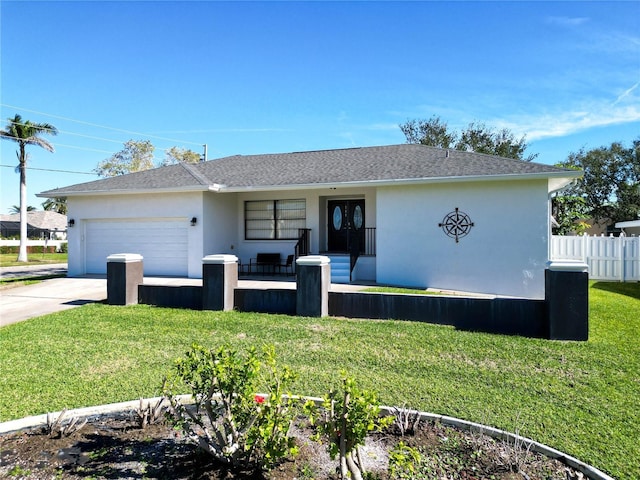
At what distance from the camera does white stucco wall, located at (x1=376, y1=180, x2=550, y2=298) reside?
1085cm

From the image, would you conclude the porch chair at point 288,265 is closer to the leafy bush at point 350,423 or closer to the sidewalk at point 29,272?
the sidewalk at point 29,272

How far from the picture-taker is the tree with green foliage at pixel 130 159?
122 ft

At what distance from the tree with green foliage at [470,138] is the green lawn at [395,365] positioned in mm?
27918

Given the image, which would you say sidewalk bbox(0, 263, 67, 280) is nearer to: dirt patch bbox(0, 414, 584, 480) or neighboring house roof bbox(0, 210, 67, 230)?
dirt patch bbox(0, 414, 584, 480)

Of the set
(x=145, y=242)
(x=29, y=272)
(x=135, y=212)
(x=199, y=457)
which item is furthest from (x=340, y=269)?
(x=29, y=272)

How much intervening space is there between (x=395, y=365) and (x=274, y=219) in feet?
34.9

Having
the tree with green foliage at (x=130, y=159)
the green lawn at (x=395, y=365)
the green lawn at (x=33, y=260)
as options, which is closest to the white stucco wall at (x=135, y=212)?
the green lawn at (x=395, y=365)

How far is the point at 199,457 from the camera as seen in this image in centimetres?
306

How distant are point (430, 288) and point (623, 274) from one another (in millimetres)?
8036

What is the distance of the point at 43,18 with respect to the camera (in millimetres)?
13531

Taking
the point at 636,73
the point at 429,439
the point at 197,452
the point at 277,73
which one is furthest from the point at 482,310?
the point at 636,73

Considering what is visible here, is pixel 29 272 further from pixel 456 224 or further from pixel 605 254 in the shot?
pixel 605 254

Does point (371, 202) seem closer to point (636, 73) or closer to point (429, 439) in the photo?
point (429, 439)

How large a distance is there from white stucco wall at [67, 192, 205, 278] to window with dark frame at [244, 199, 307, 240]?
263 cm
